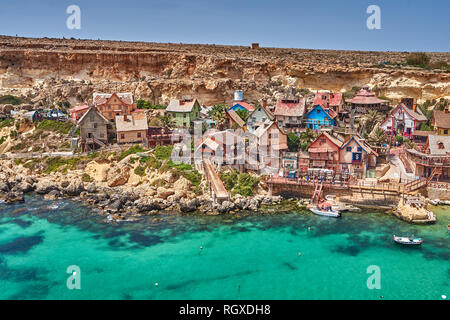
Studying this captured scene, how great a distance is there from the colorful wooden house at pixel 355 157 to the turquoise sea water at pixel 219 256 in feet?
23.9

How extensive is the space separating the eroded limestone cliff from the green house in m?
8.81

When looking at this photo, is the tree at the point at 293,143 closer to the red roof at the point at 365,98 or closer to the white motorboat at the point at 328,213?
the white motorboat at the point at 328,213

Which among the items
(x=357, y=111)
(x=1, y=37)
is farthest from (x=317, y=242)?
(x=1, y=37)

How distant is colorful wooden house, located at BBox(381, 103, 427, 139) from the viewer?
5938cm

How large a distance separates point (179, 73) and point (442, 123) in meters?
47.9

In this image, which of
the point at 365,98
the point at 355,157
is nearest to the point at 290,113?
the point at 365,98

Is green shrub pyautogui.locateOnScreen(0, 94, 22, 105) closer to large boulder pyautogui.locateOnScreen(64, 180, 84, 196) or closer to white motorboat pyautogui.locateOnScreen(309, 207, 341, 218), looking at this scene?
large boulder pyautogui.locateOnScreen(64, 180, 84, 196)

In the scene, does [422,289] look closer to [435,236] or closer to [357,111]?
[435,236]

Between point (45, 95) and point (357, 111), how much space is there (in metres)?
57.4

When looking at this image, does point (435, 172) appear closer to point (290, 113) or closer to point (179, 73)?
point (290, 113)

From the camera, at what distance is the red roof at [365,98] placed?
64938 millimetres

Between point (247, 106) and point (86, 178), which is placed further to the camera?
point (247, 106)

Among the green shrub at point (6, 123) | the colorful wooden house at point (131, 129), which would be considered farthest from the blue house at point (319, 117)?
the green shrub at point (6, 123)

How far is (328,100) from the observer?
219ft
